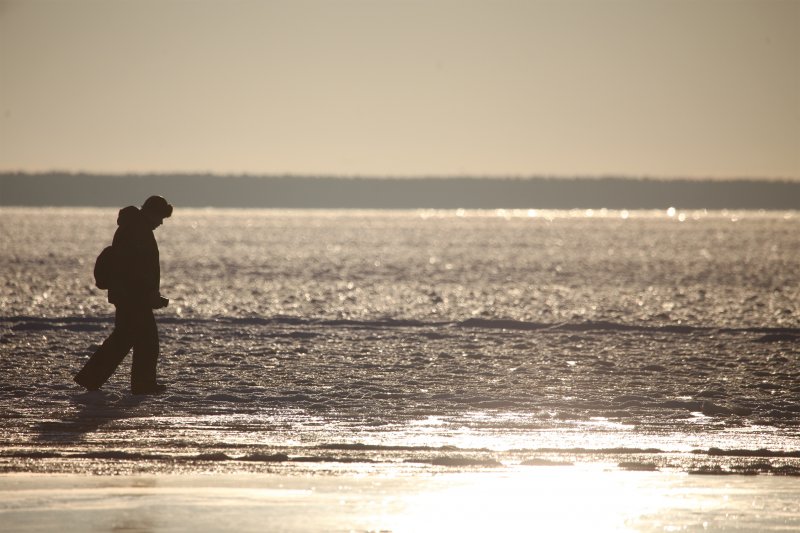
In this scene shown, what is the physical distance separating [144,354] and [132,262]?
0.99m

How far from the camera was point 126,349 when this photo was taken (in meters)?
13.0

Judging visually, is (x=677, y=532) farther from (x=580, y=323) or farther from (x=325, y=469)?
(x=580, y=323)

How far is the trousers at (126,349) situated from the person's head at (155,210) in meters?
0.93

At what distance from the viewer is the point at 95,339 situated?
18.6 meters

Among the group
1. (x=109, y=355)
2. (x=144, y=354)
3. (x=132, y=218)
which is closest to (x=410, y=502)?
(x=144, y=354)

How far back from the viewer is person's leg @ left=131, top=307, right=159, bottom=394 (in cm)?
1276

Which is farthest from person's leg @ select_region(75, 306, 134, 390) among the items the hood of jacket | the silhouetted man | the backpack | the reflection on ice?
the reflection on ice

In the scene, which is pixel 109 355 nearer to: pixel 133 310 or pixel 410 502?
pixel 133 310

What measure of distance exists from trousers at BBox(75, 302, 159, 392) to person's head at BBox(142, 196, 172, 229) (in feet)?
3.06

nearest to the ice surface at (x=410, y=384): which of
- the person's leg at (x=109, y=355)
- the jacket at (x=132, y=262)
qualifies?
the person's leg at (x=109, y=355)

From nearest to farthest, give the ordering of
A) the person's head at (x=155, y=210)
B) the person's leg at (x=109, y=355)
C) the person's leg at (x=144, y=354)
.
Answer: the person's leg at (x=144, y=354) → the person's leg at (x=109, y=355) → the person's head at (x=155, y=210)

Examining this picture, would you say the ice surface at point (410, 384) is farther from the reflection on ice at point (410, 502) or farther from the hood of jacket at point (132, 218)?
the hood of jacket at point (132, 218)

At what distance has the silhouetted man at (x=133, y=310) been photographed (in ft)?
42.1

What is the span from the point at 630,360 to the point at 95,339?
795cm
